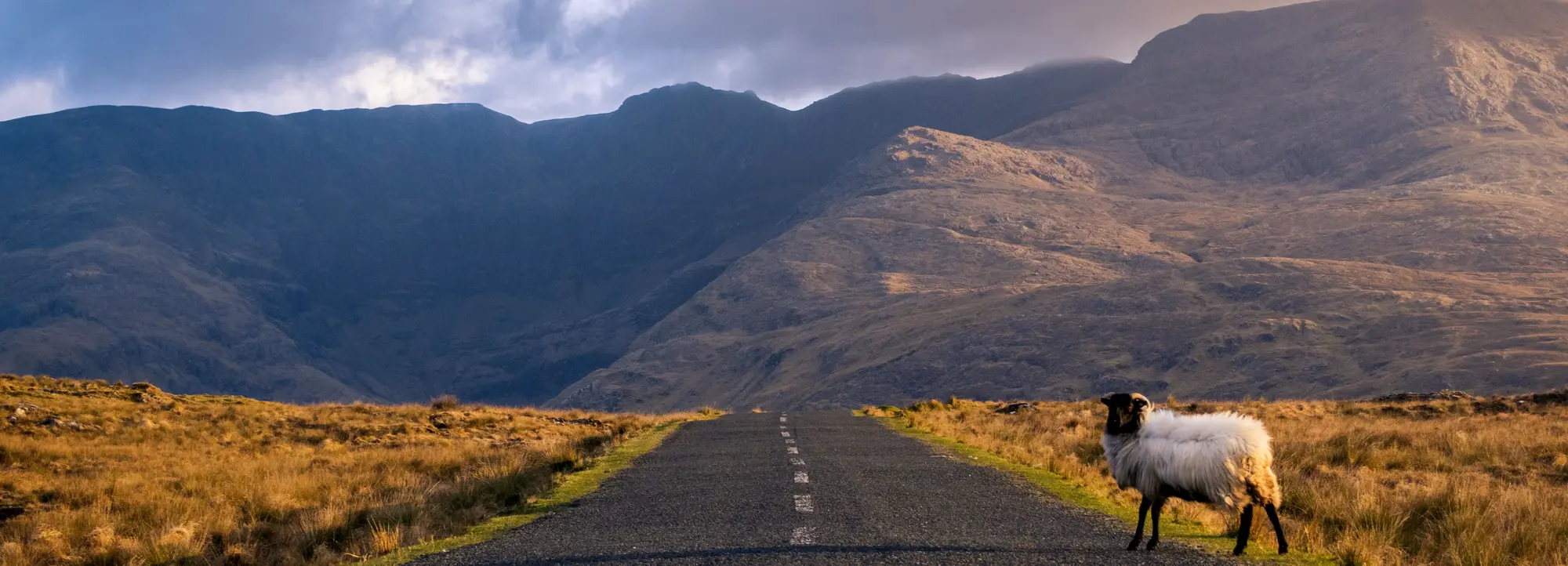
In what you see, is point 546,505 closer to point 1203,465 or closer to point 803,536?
point 803,536

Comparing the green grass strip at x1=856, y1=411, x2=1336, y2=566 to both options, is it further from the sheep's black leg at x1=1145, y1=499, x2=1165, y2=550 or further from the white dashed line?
the white dashed line

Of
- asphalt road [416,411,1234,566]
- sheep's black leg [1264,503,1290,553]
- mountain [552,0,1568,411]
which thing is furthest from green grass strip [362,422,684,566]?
mountain [552,0,1568,411]

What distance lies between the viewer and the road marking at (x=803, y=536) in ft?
35.4

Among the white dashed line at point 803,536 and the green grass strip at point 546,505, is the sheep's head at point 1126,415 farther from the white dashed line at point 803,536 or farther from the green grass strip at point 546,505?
the green grass strip at point 546,505

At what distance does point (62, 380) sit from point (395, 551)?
33.7 meters

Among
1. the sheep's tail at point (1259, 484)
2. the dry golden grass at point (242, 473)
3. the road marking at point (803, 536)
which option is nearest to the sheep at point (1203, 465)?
the sheep's tail at point (1259, 484)

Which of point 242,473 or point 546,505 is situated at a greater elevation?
point 546,505

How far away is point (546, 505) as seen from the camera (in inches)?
604

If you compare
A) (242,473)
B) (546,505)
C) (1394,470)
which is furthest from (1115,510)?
(242,473)

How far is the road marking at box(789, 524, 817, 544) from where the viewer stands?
10.8m

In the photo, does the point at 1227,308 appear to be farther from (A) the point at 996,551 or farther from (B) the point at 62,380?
(A) the point at 996,551

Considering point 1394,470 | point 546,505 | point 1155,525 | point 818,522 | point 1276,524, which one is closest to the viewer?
point 1276,524

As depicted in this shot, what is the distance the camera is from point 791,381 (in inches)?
6275

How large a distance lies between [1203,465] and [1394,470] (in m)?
14.0
